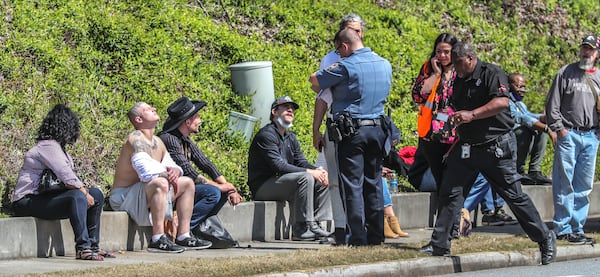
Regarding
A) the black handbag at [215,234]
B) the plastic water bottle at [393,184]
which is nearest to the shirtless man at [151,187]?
the black handbag at [215,234]

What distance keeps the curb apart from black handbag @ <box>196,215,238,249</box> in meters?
2.03

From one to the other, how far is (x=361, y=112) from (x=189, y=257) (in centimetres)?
193

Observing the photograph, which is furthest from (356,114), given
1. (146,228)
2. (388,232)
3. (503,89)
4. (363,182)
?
(388,232)

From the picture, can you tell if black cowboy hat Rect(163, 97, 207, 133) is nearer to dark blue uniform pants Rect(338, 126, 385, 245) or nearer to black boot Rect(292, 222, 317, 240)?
black boot Rect(292, 222, 317, 240)

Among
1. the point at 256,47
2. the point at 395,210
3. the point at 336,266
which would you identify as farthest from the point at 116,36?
the point at 336,266

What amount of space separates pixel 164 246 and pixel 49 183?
1209 mm

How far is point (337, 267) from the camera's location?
934 cm

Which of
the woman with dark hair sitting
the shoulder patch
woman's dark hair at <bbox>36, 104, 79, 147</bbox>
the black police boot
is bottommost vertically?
the black police boot

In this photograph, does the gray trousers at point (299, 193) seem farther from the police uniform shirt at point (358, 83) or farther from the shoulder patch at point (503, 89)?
the shoulder patch at point (503, 89)

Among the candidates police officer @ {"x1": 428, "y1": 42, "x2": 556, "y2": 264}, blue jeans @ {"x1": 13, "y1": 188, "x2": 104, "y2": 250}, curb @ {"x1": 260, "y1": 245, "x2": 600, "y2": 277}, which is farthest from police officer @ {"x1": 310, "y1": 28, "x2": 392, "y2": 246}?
blue jeans @ {"x1": 13, "y1": 188, "x2": 104, "y2": 250}

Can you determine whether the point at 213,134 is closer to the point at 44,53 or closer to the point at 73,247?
the point at 44,53

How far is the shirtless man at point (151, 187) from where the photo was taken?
10.7 m

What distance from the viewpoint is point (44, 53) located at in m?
13.0

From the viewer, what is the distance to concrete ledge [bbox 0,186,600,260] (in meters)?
10.0
